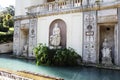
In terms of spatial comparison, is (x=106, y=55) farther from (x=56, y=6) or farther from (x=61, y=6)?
(x=56, y=6)

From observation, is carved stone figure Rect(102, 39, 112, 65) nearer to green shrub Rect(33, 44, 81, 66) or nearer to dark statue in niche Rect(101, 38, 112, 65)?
dark statue in niche Rect(101, 38, 112, 65)

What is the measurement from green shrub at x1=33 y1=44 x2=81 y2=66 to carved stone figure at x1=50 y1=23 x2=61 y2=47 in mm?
853

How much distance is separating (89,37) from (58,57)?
5.96ft

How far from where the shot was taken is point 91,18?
31.8 feet

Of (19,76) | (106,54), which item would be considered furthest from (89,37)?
(19,76)

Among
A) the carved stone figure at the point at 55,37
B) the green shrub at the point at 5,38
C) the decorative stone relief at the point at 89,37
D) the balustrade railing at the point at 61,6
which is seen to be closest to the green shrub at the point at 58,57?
the decorative stone relief at the point at 89,37

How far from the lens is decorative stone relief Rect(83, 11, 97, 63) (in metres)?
9.46

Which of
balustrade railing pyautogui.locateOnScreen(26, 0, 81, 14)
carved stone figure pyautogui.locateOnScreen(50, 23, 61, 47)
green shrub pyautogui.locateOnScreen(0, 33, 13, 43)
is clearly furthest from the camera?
green shrub pyautogui.locateOnScreen(0, 33, 13, 43)

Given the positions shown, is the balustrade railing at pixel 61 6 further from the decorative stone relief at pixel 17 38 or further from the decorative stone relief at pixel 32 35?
the decorative stone relief at pixel 17 38

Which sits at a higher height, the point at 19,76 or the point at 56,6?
the point at 56,6

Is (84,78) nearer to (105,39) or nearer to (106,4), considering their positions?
(105,39)

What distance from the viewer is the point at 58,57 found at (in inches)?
366

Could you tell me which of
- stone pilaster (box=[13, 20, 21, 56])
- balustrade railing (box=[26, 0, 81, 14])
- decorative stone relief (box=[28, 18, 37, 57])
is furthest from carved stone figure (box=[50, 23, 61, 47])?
stone pilaster (box=[13, 20, 21, 56])

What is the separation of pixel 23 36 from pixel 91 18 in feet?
20.2
